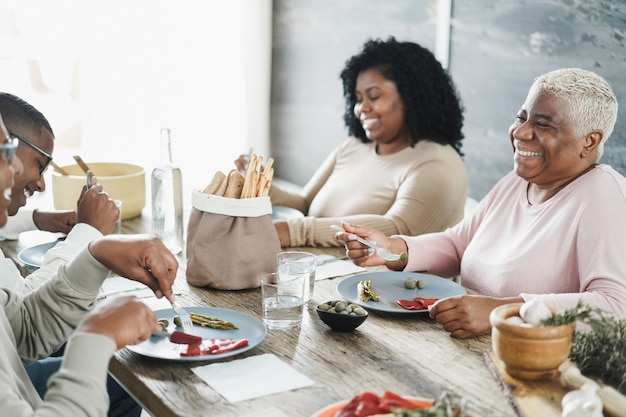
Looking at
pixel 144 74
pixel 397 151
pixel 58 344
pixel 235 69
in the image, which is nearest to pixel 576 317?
pixel 58 344

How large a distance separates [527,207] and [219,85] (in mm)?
2898

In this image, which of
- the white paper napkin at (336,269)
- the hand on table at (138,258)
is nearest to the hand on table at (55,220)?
the white paper napkin at (336,269)

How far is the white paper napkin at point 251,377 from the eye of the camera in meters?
1.29

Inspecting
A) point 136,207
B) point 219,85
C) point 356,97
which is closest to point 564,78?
point 356,97

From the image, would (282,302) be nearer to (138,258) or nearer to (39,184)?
(138,258)

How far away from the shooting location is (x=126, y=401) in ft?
6.62

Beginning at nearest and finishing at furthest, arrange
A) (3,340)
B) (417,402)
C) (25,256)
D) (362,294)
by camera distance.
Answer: (417,402) → (3,340) → (362,294) → (25,256)

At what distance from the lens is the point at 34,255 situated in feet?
7.05

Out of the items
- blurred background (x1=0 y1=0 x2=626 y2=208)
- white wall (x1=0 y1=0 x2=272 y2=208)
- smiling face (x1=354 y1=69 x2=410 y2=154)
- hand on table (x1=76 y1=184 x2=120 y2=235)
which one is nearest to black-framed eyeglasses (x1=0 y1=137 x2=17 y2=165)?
hand on table (x1=76 y1=184 x2=120 y2=235)

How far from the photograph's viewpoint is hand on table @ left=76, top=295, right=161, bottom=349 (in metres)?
1.19

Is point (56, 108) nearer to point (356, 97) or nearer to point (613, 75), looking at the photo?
point (356, 97)

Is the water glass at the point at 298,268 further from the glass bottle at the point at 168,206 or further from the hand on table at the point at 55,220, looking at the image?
the hand on table at the point at 55,220

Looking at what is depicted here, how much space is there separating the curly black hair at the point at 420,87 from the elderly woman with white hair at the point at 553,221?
32.2 inches

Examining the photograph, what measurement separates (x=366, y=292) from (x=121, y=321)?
70 centimetres
